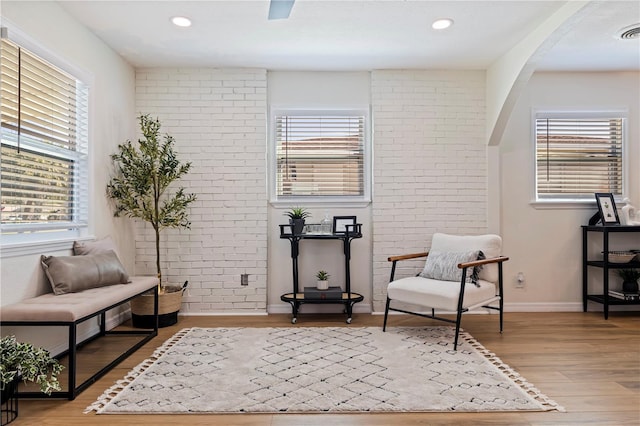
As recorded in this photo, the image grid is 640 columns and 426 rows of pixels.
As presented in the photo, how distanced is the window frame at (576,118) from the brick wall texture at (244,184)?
0.65 m

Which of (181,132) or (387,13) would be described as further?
(181,132)

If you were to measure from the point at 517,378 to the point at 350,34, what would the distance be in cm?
288

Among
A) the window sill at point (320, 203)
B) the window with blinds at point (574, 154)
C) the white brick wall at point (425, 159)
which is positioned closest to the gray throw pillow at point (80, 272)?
the window sill at point (320, 203)

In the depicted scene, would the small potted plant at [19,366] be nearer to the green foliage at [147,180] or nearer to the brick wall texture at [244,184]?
the green foliage at [147,180]

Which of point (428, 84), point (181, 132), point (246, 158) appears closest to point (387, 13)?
point (428, 84)

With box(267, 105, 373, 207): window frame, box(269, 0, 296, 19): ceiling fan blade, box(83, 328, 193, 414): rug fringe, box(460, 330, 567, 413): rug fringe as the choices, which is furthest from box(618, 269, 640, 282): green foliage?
box(83, 328, 193, 414): rug fringe

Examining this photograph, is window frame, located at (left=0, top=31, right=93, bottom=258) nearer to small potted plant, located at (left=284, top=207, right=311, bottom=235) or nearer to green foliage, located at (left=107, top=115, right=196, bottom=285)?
green foliage, located at (left=107, top=115, right=196, bottom=285)

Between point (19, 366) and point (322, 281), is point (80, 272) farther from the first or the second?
point (322, 281)

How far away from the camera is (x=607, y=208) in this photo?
4.57m

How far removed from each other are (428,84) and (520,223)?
1.76 m

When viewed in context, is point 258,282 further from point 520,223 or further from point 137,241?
point 520,223

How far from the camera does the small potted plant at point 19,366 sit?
7.09 ft

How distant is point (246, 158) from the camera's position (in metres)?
4.62

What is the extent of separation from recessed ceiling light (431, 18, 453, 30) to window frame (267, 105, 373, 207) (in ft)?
4.16
